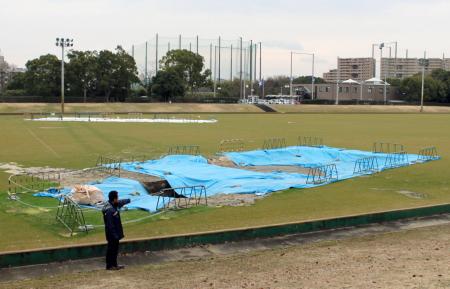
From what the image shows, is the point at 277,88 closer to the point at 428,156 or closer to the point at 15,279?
the point at 428,156

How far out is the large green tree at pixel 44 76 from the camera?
84750 mm

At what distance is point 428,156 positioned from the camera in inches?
918

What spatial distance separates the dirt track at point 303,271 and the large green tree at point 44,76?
81000 millimetres

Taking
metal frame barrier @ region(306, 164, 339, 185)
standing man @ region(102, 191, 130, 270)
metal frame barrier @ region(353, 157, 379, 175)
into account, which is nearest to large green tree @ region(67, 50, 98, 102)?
metal frame barrier @ region(353, 157, 379, 175)

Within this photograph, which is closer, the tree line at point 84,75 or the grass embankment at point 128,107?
the grass embankment at point 128,107

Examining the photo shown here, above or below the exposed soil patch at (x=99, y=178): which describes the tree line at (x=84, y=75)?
above

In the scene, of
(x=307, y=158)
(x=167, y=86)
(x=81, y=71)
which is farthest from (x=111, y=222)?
(x=167, y=86)

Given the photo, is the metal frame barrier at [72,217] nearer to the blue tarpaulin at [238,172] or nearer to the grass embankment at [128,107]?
the blue tarpaulin at [238,172]

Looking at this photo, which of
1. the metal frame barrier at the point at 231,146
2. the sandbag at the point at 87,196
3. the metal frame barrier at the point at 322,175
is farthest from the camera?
the metal frame barrier at the point at 231,146

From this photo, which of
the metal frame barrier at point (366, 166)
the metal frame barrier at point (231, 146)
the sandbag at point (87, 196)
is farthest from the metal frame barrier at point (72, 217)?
the metal frame barrier at point (231, 146)

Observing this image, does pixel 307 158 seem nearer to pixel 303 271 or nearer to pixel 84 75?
pixel 303 271

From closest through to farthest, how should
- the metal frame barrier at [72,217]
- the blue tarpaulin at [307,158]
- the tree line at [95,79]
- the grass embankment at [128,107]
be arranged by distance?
the metal frame barrier at [72,217] < the blue tarpaulin at [307,158] < the grass embankment at [128,107] < the tree line at [95,79]

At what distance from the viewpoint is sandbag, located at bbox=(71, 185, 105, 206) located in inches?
500

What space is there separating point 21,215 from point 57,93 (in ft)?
255
